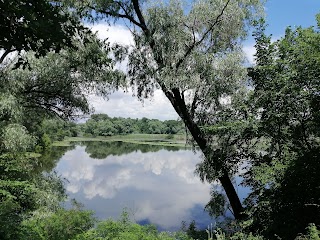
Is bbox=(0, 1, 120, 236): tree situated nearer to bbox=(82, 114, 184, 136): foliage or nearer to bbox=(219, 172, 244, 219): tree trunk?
bbox=(219, 172, 244, 219): tree trunk

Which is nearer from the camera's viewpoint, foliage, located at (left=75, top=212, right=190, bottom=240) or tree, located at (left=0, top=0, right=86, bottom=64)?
tree, located at (left=0, top=0, right=86, bottom=64)

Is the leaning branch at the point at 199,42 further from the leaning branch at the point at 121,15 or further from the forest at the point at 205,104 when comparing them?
the leaning branch at the point at 121,15

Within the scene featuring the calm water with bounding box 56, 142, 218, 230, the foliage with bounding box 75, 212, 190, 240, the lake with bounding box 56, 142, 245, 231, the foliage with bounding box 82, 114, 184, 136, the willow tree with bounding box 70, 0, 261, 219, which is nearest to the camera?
the foliage with bounding box 75, 212, 190, 240

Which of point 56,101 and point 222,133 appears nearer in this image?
point 222,133

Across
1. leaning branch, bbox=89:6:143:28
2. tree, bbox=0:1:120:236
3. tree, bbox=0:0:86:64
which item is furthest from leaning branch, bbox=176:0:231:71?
tree, bbox=0:0:86:64

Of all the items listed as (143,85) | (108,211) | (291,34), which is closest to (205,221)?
(108,211)

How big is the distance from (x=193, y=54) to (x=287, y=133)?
303cm

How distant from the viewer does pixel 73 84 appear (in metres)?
9.81

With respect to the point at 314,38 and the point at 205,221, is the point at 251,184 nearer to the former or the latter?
the point at 314,38

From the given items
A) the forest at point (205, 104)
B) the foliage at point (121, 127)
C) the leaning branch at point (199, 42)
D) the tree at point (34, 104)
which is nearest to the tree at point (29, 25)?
the tree at point (34, 104)

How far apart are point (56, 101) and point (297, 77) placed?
6887 mm

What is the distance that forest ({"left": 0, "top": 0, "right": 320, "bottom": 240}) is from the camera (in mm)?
6863

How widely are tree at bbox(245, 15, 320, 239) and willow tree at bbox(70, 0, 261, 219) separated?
780 millimetres

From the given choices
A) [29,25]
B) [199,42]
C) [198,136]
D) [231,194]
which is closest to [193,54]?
[199,42]
